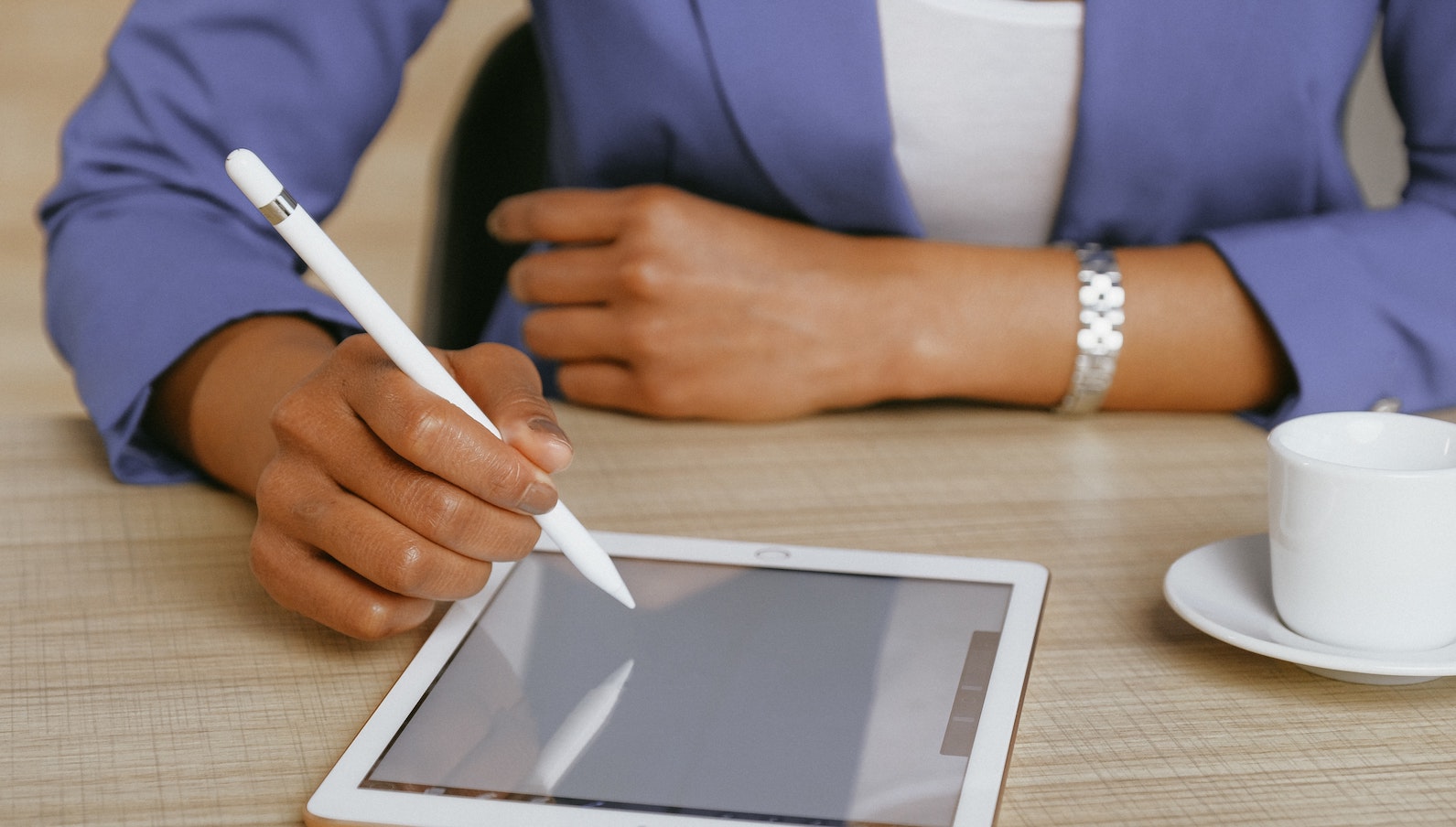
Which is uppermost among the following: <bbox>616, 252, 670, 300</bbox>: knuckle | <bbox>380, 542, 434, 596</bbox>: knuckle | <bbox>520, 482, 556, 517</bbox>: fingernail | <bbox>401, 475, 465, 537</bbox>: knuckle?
<bbox>520, 482, 556, 517</bbox>: fingernail

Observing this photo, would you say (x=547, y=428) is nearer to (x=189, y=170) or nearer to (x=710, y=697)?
(x=710, y=697)

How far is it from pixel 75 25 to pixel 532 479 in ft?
6.11

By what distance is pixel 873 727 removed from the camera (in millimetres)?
432

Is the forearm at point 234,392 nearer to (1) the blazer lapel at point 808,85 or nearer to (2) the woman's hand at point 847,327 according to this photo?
(2) the woman's hand at point 847,327

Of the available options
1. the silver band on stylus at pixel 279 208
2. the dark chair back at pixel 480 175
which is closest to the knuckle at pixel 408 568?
the silver band on stylus at pixel 279 208

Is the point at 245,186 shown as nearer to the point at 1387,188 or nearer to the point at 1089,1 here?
the point at 1089,1

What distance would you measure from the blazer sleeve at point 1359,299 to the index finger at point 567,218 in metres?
0.35

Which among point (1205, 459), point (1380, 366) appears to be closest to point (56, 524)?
point (1205, 459)

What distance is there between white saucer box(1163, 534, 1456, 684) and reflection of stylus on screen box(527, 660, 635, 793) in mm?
207

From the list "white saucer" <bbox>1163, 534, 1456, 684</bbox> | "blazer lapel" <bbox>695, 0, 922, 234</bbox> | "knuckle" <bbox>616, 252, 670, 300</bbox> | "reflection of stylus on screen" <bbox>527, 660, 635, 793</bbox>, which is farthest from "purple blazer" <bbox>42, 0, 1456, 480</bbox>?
"reflection of stylus on screen" <bbox>527, 660, 635, 793</bbox>

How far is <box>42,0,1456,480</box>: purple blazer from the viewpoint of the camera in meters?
0.72

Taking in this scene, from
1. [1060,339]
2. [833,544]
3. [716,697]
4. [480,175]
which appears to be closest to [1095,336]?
[1060,339]

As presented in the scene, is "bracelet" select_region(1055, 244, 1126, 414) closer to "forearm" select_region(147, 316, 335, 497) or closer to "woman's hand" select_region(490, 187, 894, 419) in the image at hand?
"woman's hand" select_region(490, 187, 894, 419)

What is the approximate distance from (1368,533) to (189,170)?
651 millimetres
